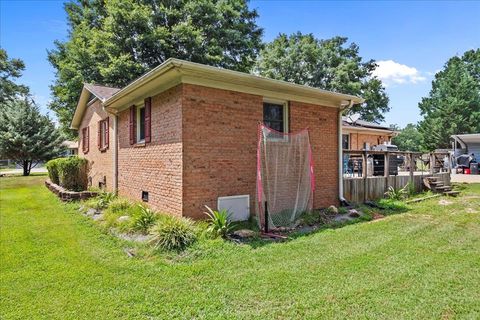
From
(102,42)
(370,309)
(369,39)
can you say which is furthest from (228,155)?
(102,42)

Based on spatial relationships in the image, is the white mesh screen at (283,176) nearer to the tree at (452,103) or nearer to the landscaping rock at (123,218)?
the landscaping rock at (123,218)

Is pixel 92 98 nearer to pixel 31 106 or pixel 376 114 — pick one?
pixel 31 106

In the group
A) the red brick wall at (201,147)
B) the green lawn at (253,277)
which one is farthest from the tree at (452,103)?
the green lawn at (253,277)

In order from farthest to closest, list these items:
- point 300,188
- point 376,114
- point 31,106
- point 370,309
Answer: point 376,114, point 31,106, point 300,188, point 370,309

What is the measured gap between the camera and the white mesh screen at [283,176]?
613 centimetres

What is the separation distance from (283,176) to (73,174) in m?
8.20

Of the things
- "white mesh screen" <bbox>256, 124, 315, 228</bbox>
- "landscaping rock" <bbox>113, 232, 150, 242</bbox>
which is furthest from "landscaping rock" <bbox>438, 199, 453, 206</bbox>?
"landscaping rock" <bbox>113, 232, 150, 242</bbox>

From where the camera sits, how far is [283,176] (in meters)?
6.65

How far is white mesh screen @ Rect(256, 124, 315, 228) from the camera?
6133mm

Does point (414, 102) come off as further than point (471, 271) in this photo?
Yes

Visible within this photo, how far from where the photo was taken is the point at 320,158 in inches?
324

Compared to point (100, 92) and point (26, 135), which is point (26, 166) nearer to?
point (26, 135)

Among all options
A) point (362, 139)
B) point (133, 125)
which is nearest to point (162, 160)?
point (133, 125)

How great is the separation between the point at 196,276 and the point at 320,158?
5282mm
